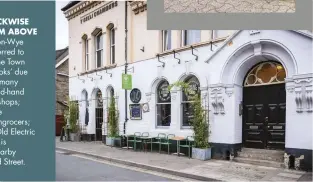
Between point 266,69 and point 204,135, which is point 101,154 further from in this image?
point 266,69

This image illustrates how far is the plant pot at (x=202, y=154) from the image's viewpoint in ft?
32.3

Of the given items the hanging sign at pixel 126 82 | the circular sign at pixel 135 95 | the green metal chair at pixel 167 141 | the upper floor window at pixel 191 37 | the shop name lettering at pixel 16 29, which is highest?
the upper floor window at pixel 191 37

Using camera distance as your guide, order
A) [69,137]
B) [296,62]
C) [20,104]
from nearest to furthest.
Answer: [20,104] → [296,62] → [69,137]

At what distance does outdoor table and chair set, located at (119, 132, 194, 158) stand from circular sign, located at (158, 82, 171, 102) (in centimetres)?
137

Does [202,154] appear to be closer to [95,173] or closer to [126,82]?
[95,173]

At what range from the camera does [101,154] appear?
37.5 ft

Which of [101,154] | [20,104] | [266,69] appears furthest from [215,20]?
[101,154]

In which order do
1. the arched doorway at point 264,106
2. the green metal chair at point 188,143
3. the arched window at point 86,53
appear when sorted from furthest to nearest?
the arched window at point 86,53 < the green metal chair at point 188,143 < the arched doorway at point 264,106

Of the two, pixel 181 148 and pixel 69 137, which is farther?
pixel 69 137

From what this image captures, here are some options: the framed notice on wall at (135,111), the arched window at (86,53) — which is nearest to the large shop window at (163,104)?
the framed notice on wall at (135,111)

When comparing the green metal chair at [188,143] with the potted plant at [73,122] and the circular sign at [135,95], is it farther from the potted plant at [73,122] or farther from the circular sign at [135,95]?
the potted plant at [73,122]

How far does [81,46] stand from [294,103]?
39.5ft

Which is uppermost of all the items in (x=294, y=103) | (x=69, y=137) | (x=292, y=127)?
(x=294, y=103)

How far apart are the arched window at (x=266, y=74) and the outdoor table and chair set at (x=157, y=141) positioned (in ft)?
8.90
